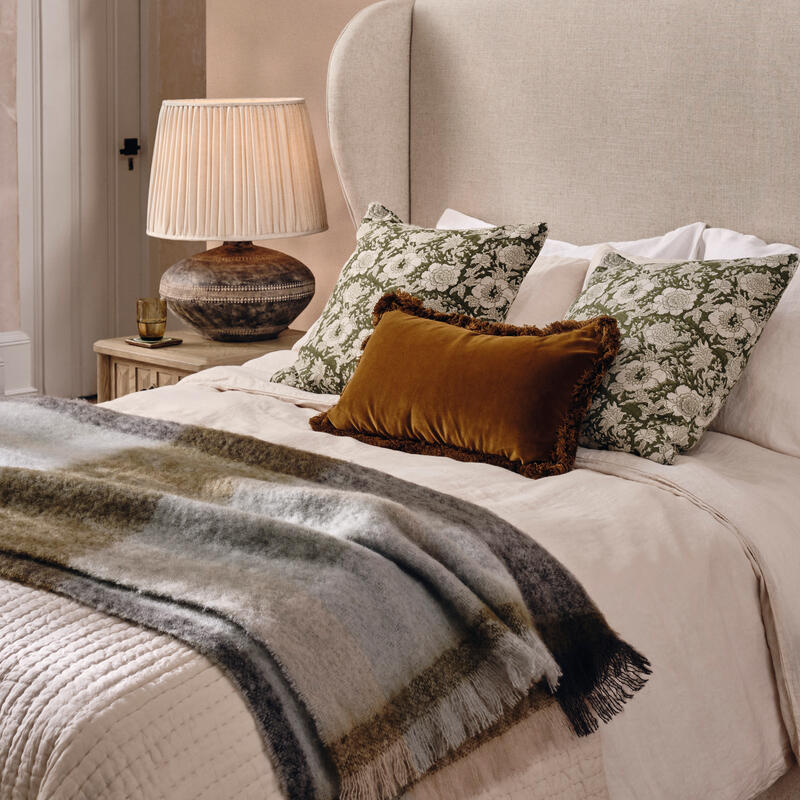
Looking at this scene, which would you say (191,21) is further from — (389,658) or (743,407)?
(389,658)

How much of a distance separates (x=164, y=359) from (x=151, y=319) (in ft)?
0.64

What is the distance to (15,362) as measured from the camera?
4.39 meters

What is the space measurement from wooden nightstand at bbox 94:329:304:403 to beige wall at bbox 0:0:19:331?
1.29 metres

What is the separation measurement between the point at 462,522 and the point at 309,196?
68.5 inches

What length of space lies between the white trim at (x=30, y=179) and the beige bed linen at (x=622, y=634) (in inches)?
97.6

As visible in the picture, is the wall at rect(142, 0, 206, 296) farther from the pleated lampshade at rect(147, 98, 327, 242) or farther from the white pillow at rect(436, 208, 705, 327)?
the white pillow at rect(436, 208, 705, 327)

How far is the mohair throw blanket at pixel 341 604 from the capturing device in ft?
3.94

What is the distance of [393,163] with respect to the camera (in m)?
3.02

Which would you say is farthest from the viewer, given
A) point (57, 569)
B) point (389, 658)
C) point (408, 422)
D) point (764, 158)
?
point (764, 158)

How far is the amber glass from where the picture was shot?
312 centimetres

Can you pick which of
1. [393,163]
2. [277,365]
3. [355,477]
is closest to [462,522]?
[355,477]

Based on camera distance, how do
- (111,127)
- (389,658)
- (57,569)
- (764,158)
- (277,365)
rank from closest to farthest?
(389,658), (57,569), (764,158), (277,365), (111,127)

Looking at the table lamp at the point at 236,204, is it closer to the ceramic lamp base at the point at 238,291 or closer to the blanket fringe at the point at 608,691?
the ceramic lamp base at the point at 238,291

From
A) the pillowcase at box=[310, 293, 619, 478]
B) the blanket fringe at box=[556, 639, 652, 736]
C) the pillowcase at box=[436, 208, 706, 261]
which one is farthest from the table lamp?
the blanket fringe at box=[556, 639, 652, 736]
